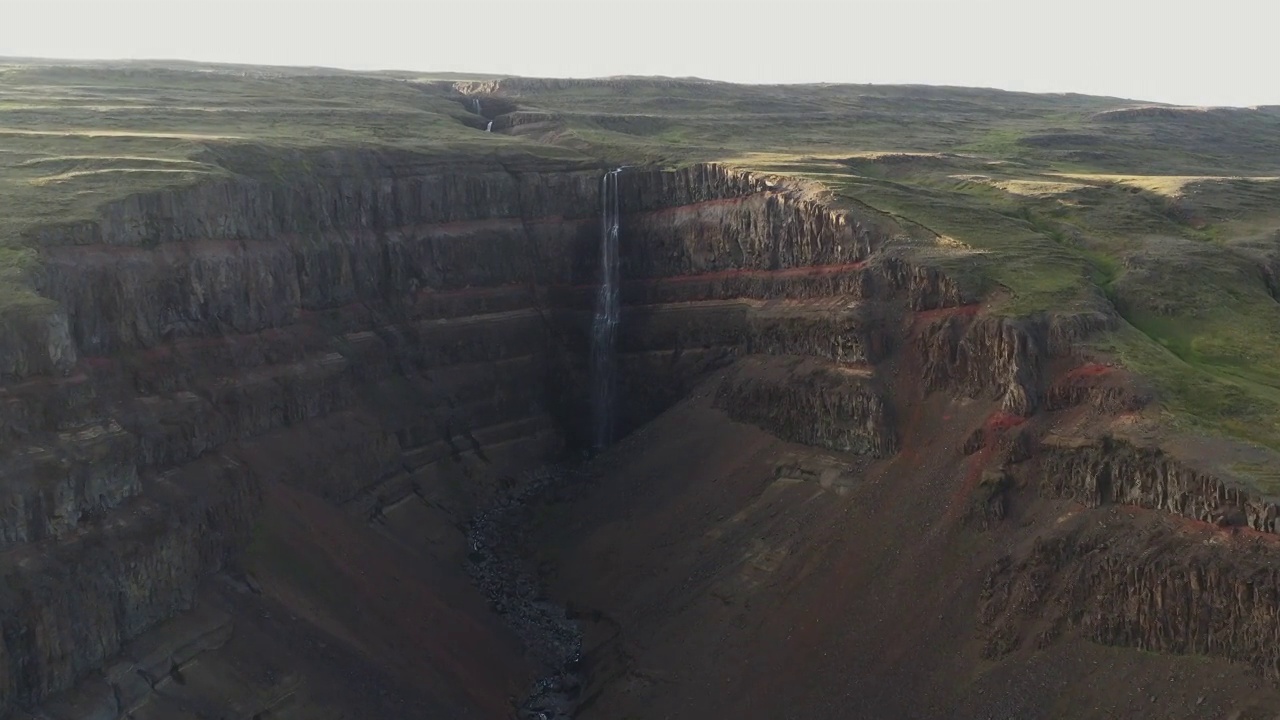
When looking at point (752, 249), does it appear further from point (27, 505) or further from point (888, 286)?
point (27, 505)

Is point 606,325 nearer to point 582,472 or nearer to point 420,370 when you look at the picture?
point 582,472

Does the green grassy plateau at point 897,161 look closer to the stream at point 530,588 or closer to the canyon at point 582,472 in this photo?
the canyon at point 582,472

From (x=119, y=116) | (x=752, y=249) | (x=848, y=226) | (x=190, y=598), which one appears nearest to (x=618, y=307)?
(x=752, y=249)

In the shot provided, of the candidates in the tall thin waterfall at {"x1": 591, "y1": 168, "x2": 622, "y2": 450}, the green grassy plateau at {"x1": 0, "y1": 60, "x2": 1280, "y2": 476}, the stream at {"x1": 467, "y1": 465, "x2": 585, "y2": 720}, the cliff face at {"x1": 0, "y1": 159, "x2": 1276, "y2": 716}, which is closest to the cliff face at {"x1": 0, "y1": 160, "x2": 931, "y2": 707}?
the cliff face at {"x1": 0, "y1": 159, "x2": 1276, "y2": 716}

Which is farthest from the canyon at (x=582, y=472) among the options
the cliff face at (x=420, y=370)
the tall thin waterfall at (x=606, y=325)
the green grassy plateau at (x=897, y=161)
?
the green grassy plateau at (x=897, y=161)

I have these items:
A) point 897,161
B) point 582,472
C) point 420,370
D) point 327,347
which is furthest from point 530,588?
point 897,161

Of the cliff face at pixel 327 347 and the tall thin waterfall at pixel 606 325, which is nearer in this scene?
the cliff face at pixel 327 347
